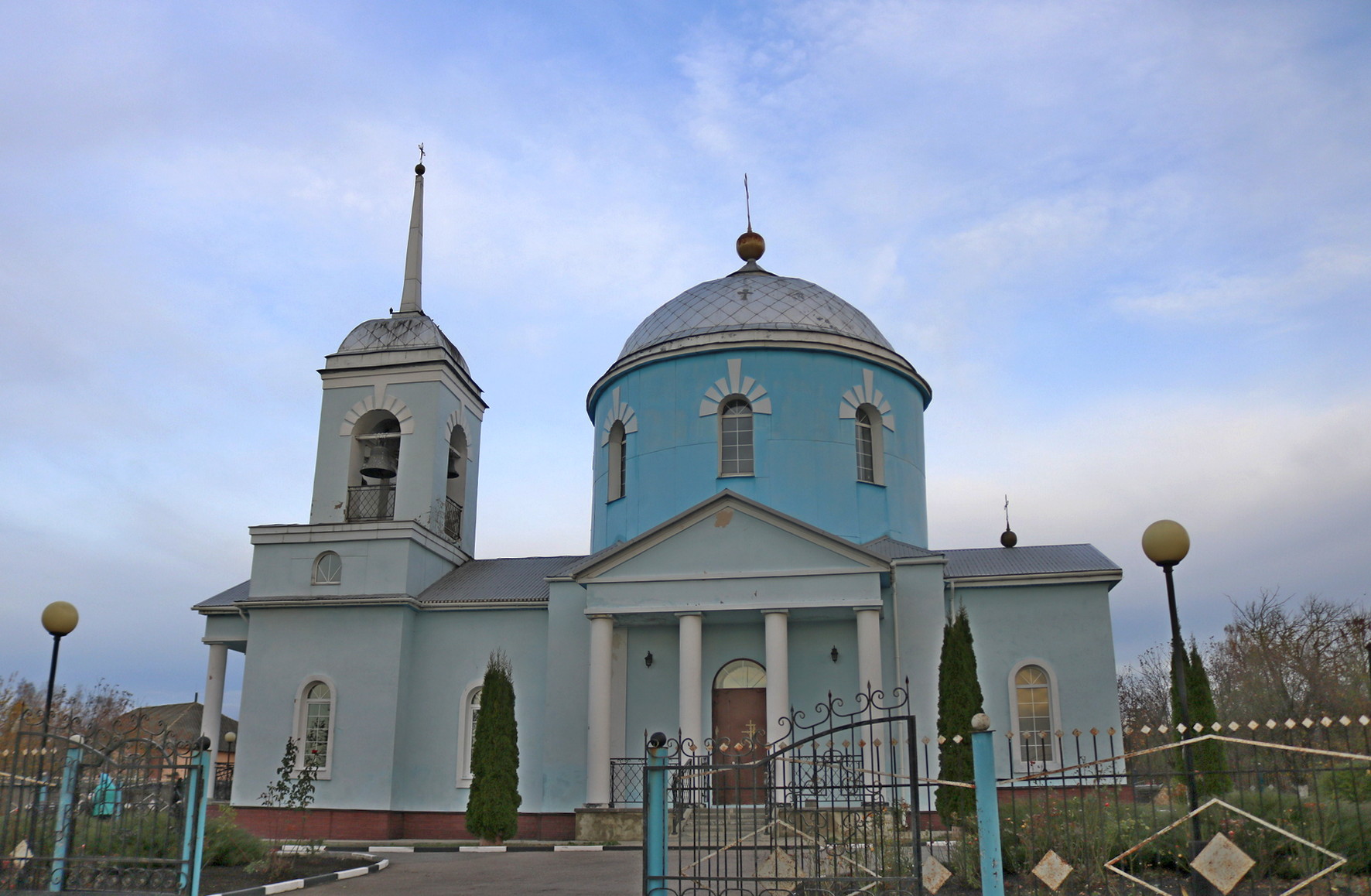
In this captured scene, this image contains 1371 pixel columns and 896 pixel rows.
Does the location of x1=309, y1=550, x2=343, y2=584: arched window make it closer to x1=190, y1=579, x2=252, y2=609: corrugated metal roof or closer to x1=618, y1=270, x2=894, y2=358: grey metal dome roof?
x1=190, y1=579, x2=252, y2=609: corrugated metal roof

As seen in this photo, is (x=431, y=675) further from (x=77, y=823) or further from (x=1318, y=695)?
(x=1318, y=695)

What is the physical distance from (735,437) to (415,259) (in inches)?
321

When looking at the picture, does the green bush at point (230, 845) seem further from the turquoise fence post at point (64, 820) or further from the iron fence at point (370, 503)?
the iron fence at point (370, 503)

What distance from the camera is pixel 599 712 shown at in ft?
56.3

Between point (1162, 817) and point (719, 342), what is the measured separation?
461 inches

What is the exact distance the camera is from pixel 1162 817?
35.4ft

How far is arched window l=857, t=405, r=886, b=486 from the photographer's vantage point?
20.1 m

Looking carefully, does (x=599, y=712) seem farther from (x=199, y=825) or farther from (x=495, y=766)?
(x=199, y=825)

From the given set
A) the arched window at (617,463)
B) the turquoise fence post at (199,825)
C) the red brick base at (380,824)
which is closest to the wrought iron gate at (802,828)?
the red brick base at (380,824)

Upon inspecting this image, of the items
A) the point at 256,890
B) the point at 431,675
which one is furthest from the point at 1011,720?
the point at 256,890

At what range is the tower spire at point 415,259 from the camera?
2264 cm

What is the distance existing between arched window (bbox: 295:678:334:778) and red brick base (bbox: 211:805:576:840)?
0.93 metres

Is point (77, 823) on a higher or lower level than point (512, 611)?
lower

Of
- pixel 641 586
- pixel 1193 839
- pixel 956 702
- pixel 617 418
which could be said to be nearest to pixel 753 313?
pixel 617 418
